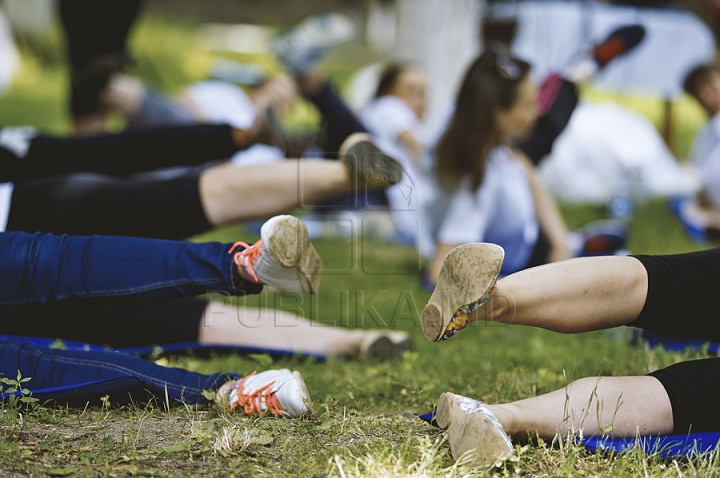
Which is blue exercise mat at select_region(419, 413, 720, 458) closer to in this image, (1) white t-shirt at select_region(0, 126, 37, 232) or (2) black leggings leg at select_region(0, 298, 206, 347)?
(2) black leggings leg at select_region(0, 298, 206, 347)

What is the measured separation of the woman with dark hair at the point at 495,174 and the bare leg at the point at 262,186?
1.57m

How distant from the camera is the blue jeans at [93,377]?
77.4 inches

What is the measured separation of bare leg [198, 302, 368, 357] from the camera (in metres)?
2.73

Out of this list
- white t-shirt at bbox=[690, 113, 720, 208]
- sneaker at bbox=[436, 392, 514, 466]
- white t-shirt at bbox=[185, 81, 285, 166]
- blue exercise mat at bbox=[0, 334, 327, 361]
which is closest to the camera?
sneaker at bbox=[436, 392, 514, 466]

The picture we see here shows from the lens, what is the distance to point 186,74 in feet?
33.7

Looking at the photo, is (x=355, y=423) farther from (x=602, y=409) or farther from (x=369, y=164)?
(x=369, y=164)

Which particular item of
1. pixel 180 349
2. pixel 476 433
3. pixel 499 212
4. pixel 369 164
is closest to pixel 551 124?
pixel 499 212

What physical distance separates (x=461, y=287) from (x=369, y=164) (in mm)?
815

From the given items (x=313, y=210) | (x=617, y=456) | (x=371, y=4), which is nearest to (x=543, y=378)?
(x=617, y=456)

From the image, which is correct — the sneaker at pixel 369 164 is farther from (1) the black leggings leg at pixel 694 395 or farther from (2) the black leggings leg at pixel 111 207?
(1) the black leggings leg at pixel 694 395

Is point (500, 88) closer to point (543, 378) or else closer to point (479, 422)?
point (543, 378)

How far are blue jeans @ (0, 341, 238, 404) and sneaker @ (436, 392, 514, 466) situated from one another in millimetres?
694

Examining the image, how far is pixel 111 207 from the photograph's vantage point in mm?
2482

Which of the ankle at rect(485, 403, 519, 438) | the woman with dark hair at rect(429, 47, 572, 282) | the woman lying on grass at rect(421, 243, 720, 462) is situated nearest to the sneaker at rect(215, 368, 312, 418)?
the woman lying on grass at rect(421, 243, 720, 462)
